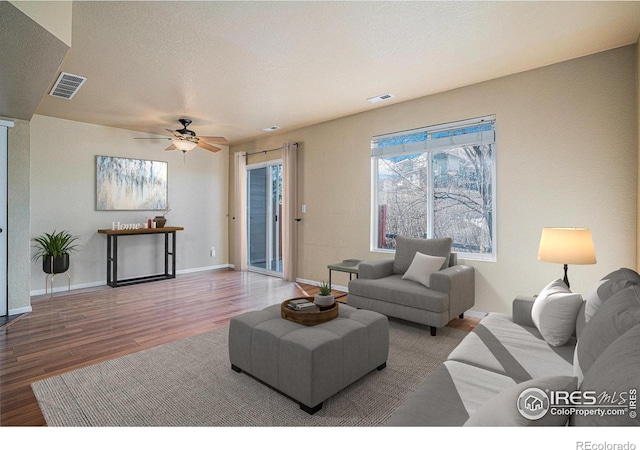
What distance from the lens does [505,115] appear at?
3453 mm

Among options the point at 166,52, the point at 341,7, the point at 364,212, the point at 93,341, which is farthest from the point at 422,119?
the point at 93,341

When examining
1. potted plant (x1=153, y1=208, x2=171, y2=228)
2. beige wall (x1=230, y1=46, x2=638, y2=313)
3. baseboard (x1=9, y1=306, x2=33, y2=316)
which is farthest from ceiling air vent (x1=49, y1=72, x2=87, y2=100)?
baseboard (x1=9, y1=306, x2=33, y2=316)

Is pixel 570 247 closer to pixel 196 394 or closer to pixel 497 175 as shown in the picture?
pixel 497 175

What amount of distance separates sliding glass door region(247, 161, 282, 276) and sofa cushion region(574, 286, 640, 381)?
5.06 meters

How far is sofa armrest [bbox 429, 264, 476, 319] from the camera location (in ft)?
10.2

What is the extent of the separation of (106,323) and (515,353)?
3.72m

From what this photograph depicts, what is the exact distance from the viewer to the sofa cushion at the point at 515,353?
5.08 ft

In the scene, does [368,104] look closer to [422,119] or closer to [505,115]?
[422,119]

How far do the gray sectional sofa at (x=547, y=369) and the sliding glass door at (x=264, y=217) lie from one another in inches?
175

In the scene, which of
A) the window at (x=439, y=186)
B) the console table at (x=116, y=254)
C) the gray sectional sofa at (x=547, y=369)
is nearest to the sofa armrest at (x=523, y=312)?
the gray sectional sofa at (x=547, y=369)

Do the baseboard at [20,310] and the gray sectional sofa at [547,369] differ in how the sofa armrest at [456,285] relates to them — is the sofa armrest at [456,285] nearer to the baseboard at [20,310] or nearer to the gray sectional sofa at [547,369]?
the gray sectional sofa at [547,369]

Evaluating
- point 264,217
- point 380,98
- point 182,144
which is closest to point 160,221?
point 182,144

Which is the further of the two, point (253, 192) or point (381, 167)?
point (253, 192)
